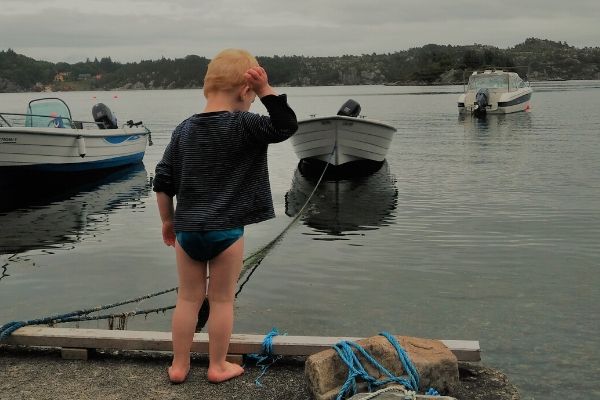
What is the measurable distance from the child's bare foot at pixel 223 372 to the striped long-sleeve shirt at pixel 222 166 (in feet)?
2.81

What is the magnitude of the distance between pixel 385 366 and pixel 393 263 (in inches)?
226

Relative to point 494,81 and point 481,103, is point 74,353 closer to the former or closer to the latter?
point 481,103

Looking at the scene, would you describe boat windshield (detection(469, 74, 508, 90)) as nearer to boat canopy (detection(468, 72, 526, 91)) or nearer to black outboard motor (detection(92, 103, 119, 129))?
boat canopy (detection(468, 72, 526, 91))

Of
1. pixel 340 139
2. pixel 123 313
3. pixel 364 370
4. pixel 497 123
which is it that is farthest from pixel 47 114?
pixel 497 123

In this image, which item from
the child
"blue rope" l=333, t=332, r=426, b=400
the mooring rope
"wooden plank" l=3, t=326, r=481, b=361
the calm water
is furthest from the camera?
the calm water

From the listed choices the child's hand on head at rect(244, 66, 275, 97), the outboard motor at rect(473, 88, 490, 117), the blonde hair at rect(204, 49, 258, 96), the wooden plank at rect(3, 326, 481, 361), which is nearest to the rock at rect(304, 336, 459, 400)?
the wooden plank at rect(3, 326, 481, 361)

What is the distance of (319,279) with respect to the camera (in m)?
8.70

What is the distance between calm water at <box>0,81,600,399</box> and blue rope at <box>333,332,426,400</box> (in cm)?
193

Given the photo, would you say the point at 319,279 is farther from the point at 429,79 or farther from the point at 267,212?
the point at 429,79

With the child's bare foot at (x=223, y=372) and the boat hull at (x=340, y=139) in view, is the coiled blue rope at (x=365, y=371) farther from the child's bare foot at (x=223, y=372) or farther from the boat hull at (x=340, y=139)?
the boat hull at (x=340, y=139)

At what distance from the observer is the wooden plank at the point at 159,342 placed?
4160mm

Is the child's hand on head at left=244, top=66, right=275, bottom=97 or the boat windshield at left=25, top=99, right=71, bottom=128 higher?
the child's hand on head at left=244, top=66, right=275, bottom=97

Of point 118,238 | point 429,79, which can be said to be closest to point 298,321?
point 118,238

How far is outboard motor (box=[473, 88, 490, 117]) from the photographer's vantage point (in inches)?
1739
